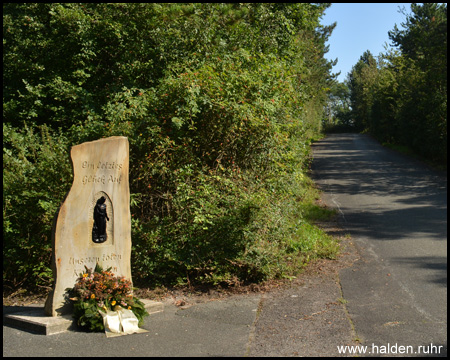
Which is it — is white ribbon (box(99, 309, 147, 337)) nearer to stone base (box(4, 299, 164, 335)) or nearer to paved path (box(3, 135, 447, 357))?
paved path (box(3, 135, 447, 357))

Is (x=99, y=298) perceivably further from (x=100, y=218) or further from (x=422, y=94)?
(x=422, y=94)

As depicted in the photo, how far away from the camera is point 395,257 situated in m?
9.18

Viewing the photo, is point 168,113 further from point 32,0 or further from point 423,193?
point 423,193

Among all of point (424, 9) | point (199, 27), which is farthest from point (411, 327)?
point (424, 9)

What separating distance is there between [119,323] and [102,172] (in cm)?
196

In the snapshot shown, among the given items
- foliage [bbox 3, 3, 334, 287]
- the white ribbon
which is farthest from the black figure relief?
foliage [bbox 3, 3, 334, 287]

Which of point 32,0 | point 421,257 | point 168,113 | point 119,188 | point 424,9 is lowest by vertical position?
point 421,257

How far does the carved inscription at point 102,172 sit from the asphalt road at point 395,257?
3582 millimetres

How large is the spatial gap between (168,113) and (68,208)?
115 inches

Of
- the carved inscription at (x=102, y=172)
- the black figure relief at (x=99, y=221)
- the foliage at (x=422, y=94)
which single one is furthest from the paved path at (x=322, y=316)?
the foliage at (x=422, y=94)

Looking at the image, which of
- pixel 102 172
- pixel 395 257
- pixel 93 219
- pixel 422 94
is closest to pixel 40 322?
pixel 93 219

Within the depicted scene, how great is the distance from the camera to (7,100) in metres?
12.6

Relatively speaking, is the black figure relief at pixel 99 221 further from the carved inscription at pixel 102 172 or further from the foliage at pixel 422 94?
the foliage at pixel 422 94

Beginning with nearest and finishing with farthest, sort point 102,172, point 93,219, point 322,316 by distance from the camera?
1. point 322,316
2. point 93,219
3. point 102,172
